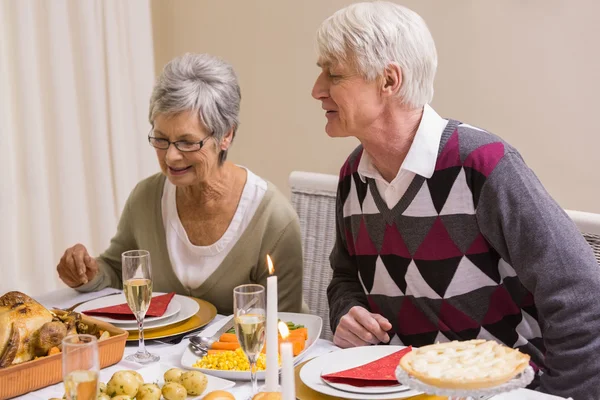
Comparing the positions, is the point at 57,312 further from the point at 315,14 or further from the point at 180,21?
the point at 180,21

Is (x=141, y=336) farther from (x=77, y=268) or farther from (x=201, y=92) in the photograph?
(x=201, y=92)

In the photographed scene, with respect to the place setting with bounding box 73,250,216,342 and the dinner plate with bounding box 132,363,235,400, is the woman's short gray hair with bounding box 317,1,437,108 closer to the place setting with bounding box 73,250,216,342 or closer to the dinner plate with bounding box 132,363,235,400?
the place setting with bounding box 73,250,216,342

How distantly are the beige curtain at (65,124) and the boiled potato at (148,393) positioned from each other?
88.7 inches

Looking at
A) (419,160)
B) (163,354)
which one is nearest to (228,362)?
(163,354)

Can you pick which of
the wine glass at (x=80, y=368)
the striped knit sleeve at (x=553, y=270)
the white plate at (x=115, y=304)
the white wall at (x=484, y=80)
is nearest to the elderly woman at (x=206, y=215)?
the white plate at (x=115, y=304)

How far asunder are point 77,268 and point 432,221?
101cm

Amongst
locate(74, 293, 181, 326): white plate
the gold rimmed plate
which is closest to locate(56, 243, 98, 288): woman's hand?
locate(74, 293, 181, 326): white plate

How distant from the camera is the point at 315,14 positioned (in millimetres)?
3305

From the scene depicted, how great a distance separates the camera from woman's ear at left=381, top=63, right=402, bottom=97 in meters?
1.74

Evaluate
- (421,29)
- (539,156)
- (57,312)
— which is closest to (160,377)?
(57,312)

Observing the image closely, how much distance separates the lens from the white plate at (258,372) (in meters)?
1.45

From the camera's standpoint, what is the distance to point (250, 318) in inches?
49.9

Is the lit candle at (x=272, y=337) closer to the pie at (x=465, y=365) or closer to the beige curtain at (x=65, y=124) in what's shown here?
the pie at (x=465, y=365)

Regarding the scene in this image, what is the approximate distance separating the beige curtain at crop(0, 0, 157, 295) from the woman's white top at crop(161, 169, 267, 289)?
4.49 feet
